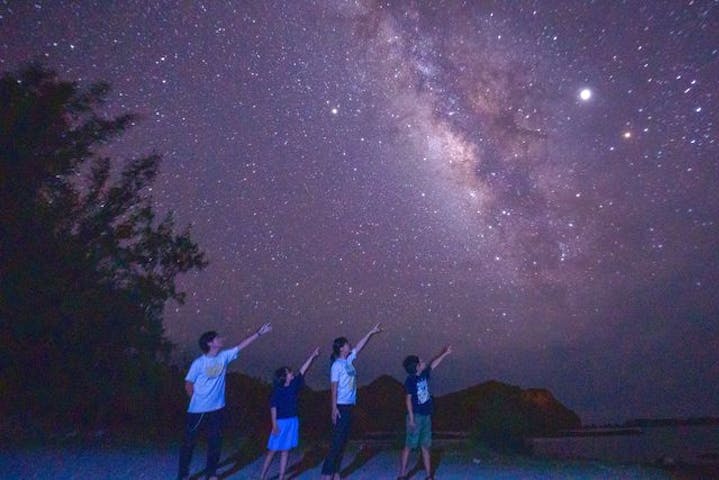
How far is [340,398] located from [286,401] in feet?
2.61

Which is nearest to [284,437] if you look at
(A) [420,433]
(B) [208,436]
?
(B) [208,436]

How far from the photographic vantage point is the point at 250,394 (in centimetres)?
2772

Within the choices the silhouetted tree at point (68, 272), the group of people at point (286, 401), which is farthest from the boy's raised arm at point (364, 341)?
the silhouetted tree at point (68, 272)

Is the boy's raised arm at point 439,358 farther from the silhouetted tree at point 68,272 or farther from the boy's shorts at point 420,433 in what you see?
the silhouetted tree at point 68,272

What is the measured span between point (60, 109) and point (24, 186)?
113 inches

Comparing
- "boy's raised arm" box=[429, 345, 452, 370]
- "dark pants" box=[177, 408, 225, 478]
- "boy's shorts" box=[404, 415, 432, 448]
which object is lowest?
"dark pants" box=[177, 408, 225, 478]

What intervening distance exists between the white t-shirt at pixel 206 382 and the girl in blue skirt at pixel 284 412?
0.84m

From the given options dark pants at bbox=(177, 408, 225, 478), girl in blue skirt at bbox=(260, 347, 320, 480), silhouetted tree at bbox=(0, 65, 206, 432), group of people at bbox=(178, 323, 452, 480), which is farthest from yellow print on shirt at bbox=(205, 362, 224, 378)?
silhouetted tree at bbox=(0, 65, 206, 432)

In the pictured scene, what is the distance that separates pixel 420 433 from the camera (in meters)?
9.13

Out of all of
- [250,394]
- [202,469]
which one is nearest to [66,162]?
[202,469]

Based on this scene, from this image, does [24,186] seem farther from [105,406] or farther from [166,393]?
[166,393]

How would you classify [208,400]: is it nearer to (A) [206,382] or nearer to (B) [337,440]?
(A) [206,382]

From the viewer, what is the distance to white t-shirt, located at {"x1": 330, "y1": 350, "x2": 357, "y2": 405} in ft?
27.6

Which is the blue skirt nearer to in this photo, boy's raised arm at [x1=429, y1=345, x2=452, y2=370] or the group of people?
the group of people
